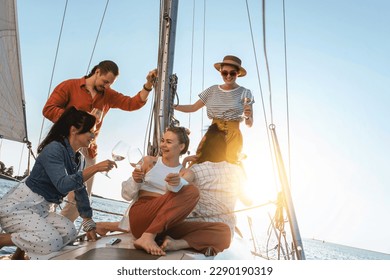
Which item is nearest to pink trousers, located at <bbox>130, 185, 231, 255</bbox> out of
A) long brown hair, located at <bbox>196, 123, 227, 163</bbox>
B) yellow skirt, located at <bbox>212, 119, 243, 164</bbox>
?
long brown hair, located at <bbox>196, 123, 227, 163</bbox>

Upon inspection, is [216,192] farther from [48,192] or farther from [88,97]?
[88,97]

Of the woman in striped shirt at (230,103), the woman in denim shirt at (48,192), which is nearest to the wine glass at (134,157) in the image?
the woman in denim shirt at (48,192)

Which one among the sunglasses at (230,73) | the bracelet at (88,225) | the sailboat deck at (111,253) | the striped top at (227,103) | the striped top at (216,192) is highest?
the sunglasses at (230,73)

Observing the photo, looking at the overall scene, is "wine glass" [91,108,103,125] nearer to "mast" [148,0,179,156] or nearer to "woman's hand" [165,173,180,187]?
"mast" [148,0,179,156]

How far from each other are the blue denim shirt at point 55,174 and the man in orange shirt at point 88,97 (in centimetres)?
93

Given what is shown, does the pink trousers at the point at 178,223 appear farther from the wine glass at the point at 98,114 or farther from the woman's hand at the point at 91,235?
the wine glass at the point at 98,114

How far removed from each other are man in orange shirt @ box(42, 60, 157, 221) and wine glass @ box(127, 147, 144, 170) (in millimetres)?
1125

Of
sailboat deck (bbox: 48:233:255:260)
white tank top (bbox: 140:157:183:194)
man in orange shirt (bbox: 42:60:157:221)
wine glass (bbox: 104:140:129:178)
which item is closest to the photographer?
sailboat deck (bbox: 48:233:255:260)

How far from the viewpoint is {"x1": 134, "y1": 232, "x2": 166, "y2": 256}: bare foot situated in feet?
7.90

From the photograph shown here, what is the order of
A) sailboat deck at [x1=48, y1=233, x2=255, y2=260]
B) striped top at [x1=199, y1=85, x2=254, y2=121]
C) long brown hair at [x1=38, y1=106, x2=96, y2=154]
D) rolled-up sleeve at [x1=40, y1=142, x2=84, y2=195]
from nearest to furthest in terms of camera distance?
sailboat deck at [x1=48, y1=233, x2=255, y2=260]
rolled-up sleeve at [x1=40, y1=142, x2=84, y2=195]
long brown hair at [x1=38, y1=106, x2=96, y2=154]
striped top at [x1=199, y1=85, x2=254, y2=121]

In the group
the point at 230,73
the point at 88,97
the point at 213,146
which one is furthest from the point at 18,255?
the point at 230,73

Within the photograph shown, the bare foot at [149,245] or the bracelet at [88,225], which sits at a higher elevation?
the bracelet at [88,225]

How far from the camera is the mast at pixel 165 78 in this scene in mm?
3964

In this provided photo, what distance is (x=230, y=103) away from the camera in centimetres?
395
